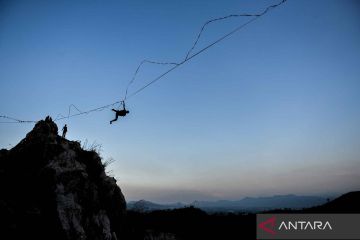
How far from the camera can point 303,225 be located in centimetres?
1772

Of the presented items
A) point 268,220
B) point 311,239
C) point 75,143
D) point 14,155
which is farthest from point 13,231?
point 311,239

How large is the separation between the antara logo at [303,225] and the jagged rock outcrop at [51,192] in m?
11.2

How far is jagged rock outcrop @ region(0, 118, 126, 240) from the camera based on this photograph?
40.7ft

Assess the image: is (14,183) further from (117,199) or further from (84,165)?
(117,199)

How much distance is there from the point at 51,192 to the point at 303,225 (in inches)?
617

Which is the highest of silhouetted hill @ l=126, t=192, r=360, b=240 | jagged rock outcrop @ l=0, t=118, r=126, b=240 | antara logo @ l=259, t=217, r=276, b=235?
jagged rock outcrop @ l=0, t=118, r=126, b=240

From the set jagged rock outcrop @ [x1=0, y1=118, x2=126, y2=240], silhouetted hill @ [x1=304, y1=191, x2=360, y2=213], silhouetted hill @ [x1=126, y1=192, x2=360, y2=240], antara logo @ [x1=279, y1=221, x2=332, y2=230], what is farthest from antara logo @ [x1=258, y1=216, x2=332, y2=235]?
silhouetted hill @ [x1=304, y1=191, x2=360, y2=213]

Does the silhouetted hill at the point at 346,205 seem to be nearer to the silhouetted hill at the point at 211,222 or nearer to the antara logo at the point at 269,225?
the silhouetted hill at the point at 211,222

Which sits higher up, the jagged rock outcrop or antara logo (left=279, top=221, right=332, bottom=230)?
the jagged rock outcrop

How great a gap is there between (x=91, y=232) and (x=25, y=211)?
11.5 feet

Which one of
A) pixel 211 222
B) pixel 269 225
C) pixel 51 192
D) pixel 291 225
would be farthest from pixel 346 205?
pixel 51 192

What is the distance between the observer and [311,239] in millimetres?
19188

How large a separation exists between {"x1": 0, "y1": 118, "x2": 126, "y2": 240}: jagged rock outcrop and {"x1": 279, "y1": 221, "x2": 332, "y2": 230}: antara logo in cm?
1122

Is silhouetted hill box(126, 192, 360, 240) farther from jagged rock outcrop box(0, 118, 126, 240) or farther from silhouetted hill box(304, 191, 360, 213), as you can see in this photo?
jagged rock outcrop box(0, 118, 126, 240)
